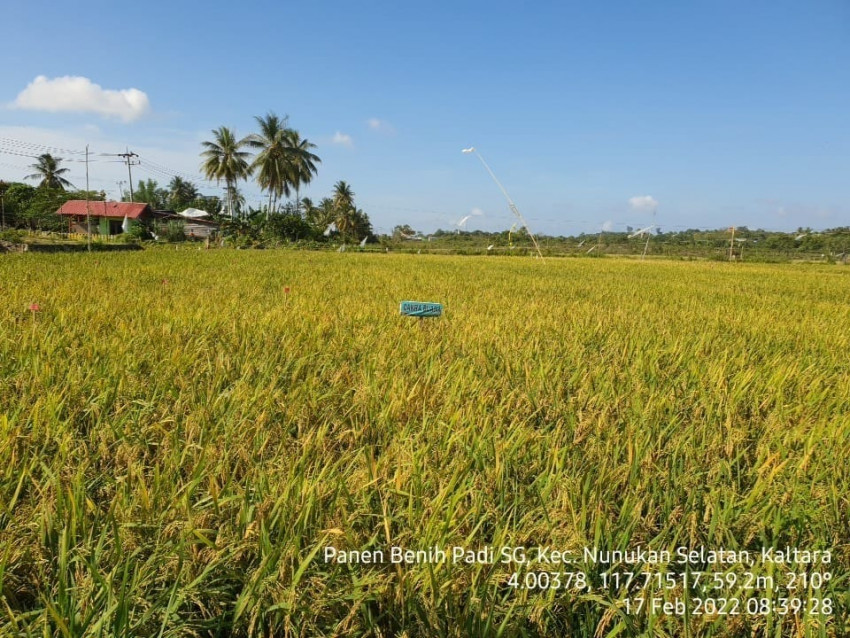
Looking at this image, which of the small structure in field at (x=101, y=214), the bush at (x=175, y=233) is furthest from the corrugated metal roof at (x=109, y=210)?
the bush at (x=175, y=233)

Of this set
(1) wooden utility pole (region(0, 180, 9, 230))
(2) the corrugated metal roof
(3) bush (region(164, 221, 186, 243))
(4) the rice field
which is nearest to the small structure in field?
(2) the corrugated metal roof

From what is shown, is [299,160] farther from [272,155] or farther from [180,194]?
[180,194]

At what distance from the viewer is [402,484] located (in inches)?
41.1

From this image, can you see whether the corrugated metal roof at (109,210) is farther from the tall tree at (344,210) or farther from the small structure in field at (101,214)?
the tall tree at (344,210)

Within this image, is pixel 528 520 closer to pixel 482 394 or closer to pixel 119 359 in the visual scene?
pixel 482 394

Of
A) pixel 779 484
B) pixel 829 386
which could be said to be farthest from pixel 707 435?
pixel 829 386

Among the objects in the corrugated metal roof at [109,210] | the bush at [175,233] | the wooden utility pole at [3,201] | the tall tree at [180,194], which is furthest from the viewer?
the tall tree at [180,194]

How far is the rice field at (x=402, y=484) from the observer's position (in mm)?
722

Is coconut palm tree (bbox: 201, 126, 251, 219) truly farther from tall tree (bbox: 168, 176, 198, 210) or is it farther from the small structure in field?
tall tree (bbox: 168, 176, 198, 210)

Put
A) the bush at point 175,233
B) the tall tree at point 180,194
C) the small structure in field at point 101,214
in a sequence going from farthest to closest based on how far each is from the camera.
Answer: the tall tree at point 180,194
the small structure in field at point 101,214
the bush at point 175,233

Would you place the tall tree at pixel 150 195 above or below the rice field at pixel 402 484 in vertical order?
above

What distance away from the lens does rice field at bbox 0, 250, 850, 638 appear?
72cm

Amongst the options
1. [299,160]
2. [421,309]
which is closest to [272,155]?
[299,160]

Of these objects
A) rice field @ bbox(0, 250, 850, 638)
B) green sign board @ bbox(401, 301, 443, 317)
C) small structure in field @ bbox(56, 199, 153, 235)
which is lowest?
rice field @ bbox(0, 250, 850, 638)
